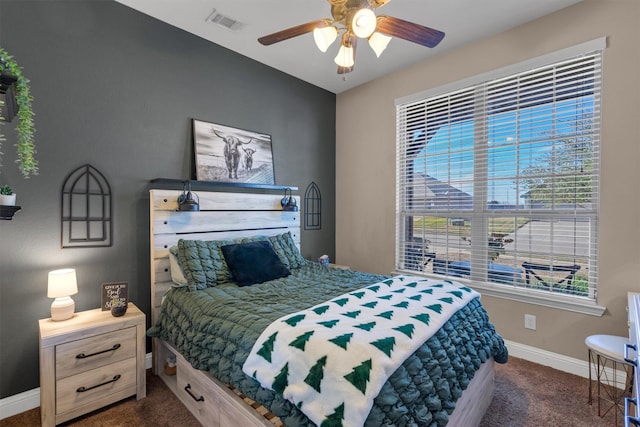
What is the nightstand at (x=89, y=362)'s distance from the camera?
177cm

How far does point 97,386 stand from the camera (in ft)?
6.36

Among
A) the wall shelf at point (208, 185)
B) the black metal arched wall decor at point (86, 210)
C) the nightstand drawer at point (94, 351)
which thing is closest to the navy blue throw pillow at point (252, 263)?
the wall shelf at point (208, 185)

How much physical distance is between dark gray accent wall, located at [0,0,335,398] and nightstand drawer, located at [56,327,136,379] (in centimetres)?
45

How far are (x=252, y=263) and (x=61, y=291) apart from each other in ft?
4.00

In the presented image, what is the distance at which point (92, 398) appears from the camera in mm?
1924

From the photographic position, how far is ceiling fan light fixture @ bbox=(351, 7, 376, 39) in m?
1.52

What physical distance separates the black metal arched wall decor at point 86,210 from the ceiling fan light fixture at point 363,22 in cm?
211

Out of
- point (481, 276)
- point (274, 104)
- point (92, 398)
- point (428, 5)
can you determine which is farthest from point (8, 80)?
point (481, 276)

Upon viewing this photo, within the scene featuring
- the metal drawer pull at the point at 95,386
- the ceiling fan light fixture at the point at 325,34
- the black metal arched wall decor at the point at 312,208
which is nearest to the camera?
the ceiling fan light fixture at the point at 325,34

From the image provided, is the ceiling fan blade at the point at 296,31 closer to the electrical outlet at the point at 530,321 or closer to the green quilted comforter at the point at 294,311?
the green quilted comforter at the point at 294,311

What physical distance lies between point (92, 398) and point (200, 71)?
2.71 metres

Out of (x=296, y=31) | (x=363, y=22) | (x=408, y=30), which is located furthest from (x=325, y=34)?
(x=408, y=30)

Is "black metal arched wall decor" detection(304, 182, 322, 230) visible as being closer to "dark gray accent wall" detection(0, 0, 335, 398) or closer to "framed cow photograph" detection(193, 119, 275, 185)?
"framed cow photograph" detection(193, 119, 275, 185)

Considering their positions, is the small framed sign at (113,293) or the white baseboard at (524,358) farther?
the small framed sign at (113,293)
